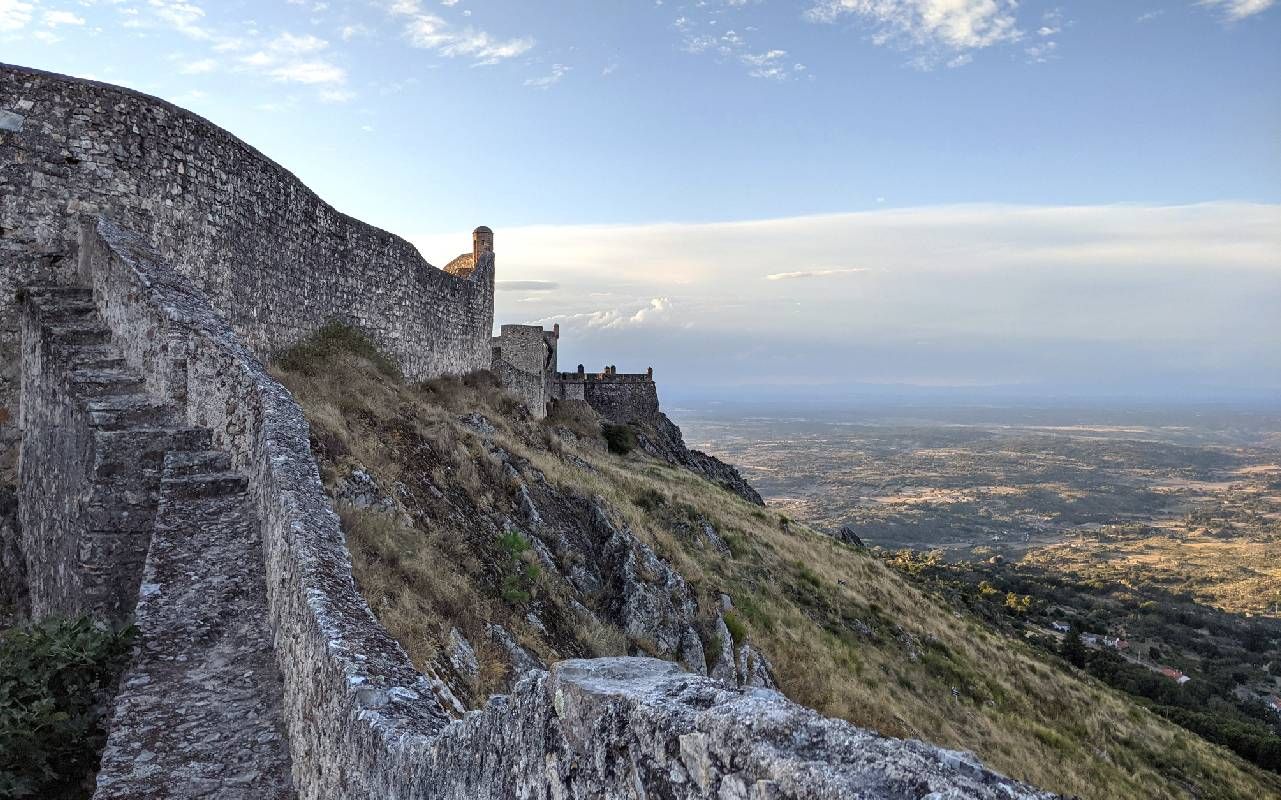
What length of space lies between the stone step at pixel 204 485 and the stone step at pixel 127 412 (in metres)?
1.03

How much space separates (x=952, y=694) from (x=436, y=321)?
16.7 m

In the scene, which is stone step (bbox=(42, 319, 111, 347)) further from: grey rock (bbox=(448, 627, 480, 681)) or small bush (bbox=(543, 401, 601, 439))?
small bush (bbox=(543, 401, 601, 439))

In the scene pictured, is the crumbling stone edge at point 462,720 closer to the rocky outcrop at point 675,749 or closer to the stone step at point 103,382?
the rocky outcrop at point 675,749

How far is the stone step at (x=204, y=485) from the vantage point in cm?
622

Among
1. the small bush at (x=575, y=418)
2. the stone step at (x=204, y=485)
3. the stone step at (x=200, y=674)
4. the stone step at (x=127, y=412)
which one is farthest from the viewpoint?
the small bush at (x=575, y=418)

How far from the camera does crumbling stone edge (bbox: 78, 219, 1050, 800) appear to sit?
5.47 feet

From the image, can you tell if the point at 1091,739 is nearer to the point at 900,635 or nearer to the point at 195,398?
the point at 900,635

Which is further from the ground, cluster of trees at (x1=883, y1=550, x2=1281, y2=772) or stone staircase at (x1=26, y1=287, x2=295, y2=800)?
stone staircase at (x1=26, y1=287, x2=295, y2=800)


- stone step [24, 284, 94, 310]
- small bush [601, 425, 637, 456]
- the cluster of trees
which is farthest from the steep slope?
small bush [601, 425, 637, 456]

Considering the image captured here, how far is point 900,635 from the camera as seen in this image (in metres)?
20.1

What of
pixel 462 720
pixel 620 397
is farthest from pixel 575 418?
pixel 462 720

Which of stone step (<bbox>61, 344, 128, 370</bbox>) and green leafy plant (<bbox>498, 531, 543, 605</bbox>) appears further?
green leafy plant (<bbox>498, 531, 543, 605</bbox>)

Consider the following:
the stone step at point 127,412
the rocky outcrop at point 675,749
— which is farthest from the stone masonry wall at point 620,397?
the rocky outcrop at point 675,749

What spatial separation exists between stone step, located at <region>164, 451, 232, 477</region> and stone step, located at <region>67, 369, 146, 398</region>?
1498 millimetres
